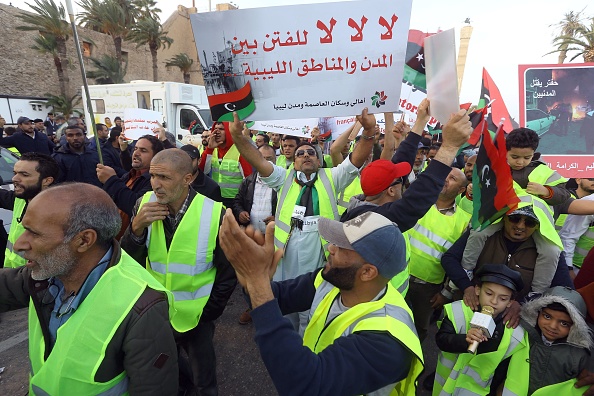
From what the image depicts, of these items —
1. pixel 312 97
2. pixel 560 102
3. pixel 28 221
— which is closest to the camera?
pixel 28 221

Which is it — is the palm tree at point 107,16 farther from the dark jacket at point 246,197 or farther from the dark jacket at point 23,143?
the dark jacket at point 246,197

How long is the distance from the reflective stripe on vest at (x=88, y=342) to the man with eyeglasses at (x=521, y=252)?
2041 mm

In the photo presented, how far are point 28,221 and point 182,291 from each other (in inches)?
43.8

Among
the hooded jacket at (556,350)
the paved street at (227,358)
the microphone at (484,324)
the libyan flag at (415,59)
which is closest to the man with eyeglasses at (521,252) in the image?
the hooded jacket at (556,350)

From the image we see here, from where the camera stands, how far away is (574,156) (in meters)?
3.02

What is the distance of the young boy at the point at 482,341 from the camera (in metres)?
2.09

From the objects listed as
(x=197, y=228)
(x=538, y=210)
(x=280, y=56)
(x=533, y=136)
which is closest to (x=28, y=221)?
(x=197, y=228)

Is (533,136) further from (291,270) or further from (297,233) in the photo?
(291,270)

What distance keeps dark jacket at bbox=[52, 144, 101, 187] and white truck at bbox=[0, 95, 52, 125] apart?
1173cm

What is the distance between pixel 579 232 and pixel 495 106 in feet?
4.93

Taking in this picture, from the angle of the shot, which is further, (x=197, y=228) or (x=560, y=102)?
(x=560, y=102)

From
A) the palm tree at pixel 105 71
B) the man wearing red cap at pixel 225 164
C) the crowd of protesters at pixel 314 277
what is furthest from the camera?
the palm tree at pixel 105 71

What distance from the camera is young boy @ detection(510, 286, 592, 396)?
1.96 m

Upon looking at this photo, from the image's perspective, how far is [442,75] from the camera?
6.63ft
